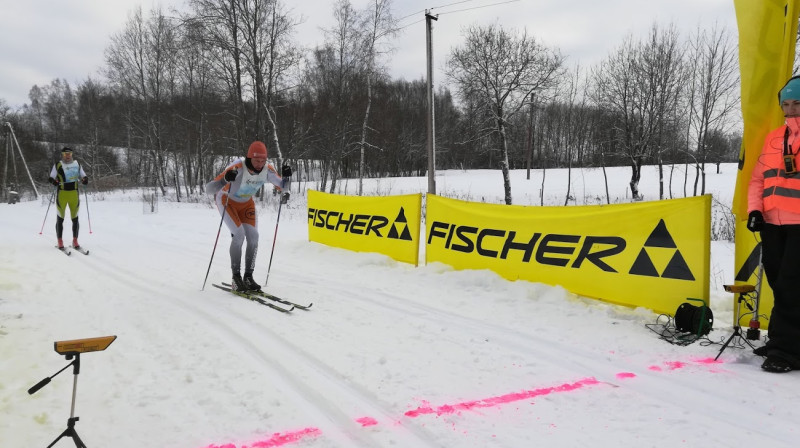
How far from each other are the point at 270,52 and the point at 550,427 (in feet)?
82.8

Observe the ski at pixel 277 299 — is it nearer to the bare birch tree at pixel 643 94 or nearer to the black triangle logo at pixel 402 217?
the black triangle logo at pixel 402 217

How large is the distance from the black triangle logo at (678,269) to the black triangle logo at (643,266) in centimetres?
13

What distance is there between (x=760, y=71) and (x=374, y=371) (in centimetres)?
443

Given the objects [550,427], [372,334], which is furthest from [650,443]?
[372,334]

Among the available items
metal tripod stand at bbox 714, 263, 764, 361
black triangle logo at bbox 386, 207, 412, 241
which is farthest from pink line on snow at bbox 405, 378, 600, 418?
black triangle logo at bbox 386, 207, 412, 241

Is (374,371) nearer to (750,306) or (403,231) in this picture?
(750,306)

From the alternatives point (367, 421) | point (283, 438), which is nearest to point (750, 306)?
point (367, 421)

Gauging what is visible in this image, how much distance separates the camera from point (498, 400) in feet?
10.2

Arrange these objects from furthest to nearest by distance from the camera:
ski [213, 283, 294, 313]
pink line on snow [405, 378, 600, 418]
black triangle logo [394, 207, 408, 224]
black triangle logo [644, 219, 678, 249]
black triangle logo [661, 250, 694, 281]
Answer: black triangle logo [394, 207, 408, 224], ski [213, 283, 294, 313], black triangle logo [644, 219, 678, 249], black triangle logo [661, 250, 694, 281], pink line on snow [405, 378, 600, 418]

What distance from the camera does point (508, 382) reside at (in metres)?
3.40

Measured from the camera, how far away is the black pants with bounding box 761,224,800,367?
3506mm

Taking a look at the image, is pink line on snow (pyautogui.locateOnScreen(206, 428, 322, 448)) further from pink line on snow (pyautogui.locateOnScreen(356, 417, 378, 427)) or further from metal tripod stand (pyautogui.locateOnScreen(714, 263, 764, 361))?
metal tripod stand (pyautogui.locateOnScreen(714, 263, 764, 361))

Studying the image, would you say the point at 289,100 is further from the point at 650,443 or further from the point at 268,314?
the point at 650,443

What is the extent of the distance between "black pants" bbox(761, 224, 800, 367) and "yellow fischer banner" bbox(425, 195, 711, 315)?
38.1 inches
